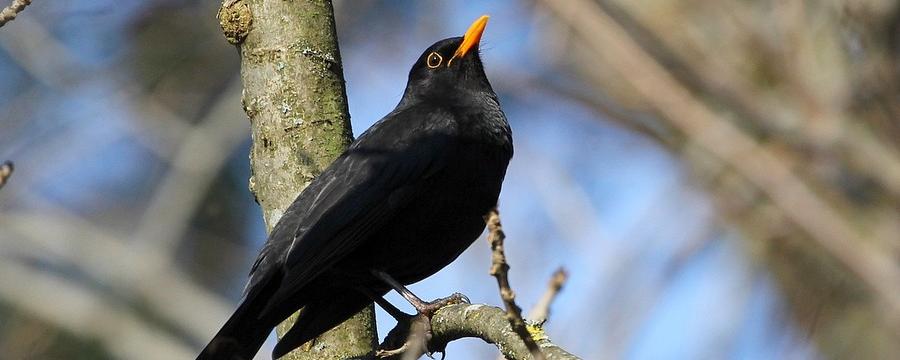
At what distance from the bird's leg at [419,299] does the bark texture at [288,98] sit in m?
0.14

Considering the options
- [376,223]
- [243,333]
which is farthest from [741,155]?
[243,333]

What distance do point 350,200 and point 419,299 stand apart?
49 cm

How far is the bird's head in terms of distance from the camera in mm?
5254

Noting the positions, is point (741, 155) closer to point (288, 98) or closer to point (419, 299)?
point (419, 299)

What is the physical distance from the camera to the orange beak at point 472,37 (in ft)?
17.5

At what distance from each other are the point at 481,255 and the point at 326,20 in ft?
11.5

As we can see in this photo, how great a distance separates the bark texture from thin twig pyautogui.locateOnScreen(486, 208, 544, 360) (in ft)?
5.13

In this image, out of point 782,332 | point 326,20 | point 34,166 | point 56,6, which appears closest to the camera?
point 326,20

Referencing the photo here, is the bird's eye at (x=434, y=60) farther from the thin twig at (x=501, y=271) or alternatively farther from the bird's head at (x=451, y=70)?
the thin twig at (x=501, y=271)

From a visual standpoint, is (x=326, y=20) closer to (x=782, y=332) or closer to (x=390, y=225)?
(x=390, y=225)

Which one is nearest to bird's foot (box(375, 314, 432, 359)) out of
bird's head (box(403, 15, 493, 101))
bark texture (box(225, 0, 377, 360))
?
bark texture (box(225, 0, 377, 360))

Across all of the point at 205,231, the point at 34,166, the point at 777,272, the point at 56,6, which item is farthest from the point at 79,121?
the point at 777,272

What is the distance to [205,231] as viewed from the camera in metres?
11.7

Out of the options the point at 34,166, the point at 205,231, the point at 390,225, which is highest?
the point at 205,231
